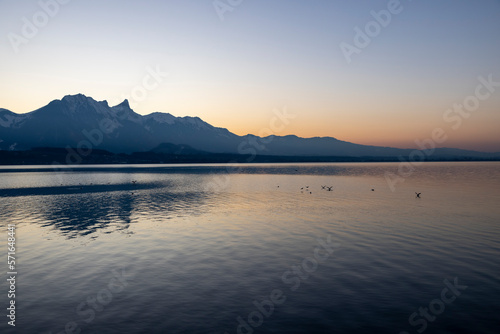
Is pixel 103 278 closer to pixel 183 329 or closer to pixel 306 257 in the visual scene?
pixel 183 329

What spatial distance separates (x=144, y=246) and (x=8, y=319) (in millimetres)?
14290

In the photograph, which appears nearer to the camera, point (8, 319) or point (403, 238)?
point (8, 319)

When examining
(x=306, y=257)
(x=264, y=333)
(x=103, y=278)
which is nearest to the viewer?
(x=264, y=333)

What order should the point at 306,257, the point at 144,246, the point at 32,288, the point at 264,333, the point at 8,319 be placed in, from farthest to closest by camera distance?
the point at 144,246
the point at 306,257
the point at 32,288
the point at 8,319
the point at 264,333

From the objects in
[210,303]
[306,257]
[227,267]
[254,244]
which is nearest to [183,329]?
[210,303]

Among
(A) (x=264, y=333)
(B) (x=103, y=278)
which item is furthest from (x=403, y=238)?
(B) (x=103, y=278)

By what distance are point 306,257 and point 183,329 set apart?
45.2ft

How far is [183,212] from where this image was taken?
50.7 metres

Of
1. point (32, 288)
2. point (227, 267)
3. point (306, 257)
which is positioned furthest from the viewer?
point (306, 257)

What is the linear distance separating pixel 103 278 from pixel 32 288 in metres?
4.09

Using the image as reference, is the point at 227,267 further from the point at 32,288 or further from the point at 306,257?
the point at 32,288

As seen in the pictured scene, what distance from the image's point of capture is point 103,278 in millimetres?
21734

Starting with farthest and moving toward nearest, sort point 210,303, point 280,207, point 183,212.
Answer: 1. point 280,207
2. point 183,212
3. point 210,303

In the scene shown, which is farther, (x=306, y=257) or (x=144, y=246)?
(x=144, y=246)
